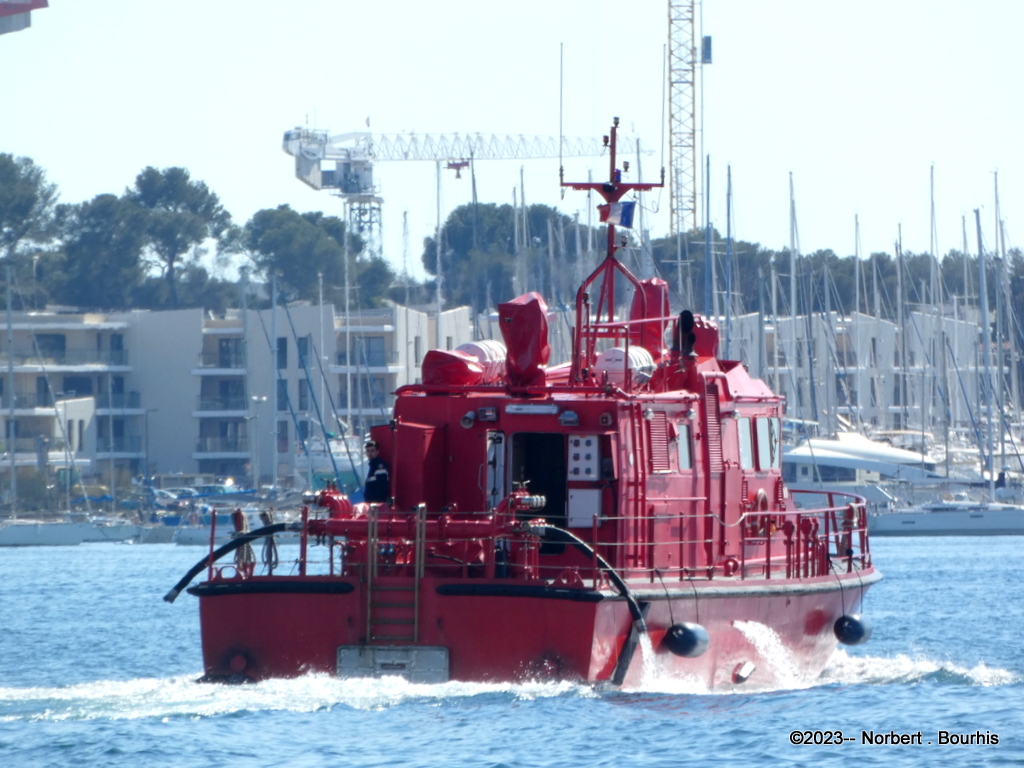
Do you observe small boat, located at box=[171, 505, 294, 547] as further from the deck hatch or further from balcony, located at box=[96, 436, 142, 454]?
the deck hatch

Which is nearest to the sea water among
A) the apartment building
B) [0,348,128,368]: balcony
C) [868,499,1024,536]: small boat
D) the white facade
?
[868,499,1024,536]: small boat

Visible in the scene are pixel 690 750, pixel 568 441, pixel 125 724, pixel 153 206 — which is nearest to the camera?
pixel 690 750

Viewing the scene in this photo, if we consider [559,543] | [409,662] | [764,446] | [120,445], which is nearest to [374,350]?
[120,445]

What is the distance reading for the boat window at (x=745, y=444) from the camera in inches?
771

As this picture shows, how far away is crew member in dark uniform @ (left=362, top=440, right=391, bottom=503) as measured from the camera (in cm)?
1719

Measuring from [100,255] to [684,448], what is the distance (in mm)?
73420

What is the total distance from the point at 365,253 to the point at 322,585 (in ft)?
262

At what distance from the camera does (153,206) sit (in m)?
93.5

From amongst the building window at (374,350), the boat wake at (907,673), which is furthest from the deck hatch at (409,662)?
the building window at (374,350)

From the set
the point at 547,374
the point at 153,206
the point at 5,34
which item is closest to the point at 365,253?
the point at 153,206

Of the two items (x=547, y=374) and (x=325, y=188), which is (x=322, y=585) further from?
(x=325, y=188)

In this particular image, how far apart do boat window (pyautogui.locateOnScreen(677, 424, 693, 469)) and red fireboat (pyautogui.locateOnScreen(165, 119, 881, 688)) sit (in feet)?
0.07

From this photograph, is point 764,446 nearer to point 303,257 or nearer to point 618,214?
point 618,214

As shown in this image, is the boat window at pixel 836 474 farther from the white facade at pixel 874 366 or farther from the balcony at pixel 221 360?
the balcony at pixel 221 360
